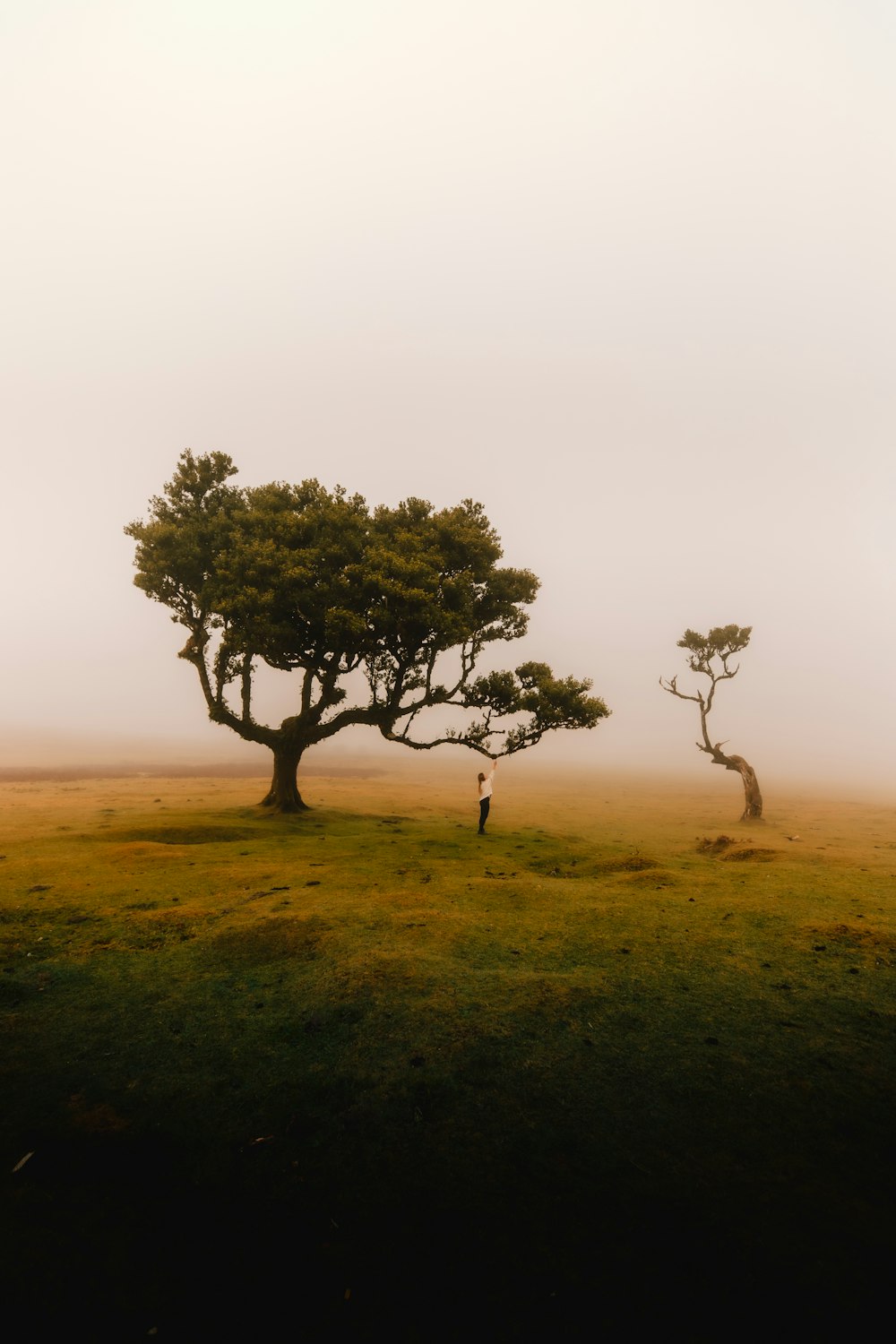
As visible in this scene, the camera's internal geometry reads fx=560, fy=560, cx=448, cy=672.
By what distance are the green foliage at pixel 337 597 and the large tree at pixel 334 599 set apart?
55 millimetres

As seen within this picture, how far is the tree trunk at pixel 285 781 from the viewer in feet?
76.2

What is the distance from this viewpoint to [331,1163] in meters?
4.00

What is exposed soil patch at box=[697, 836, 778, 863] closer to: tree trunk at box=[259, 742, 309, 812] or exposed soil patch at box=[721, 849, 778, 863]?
exposed soil patch at box=[721, 849, 778, 863]

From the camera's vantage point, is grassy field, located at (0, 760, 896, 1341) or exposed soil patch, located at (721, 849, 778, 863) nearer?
grassy field, located at (0, 760, 896, 1341)

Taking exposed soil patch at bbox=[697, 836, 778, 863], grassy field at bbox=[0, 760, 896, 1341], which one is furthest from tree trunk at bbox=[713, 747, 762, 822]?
grassy field at bbox=[0, 760, 896, 1341]

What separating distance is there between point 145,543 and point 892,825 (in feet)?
117

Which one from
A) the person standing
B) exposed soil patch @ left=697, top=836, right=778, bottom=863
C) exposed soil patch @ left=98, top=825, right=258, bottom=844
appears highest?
the person standing

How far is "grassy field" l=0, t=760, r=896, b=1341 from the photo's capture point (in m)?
2.98

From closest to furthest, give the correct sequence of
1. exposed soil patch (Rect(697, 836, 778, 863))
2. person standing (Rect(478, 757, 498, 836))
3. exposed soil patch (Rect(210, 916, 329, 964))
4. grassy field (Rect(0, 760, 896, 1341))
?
grassy field (Rect(0, 760, 896, 1341)) → exposed soil patch (Rect(210, 916, 329, 964)) → exposed soil patch (Rect(697, 836, 778, 863)) → person standing (Rect(478, 757, 498, 836))

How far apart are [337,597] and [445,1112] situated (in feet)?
56.9

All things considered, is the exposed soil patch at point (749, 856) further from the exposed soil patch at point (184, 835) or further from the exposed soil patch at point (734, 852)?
the exposed soil patch at point (184, 835)

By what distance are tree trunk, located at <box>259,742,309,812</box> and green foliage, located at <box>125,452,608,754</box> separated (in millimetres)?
340

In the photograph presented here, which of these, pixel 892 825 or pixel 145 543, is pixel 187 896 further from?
pixel 892 825

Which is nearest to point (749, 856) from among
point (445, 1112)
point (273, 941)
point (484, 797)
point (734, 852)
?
point (734, 852)
